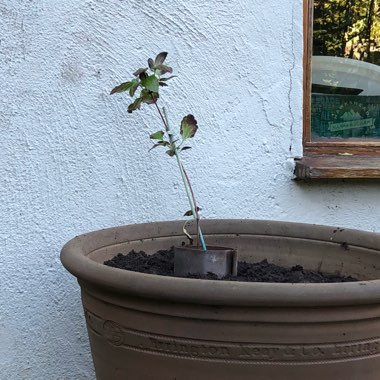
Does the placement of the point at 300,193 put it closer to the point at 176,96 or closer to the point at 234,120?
the point at 234,120

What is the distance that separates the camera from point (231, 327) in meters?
1.03

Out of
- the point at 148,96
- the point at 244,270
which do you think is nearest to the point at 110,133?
the point at 148,96

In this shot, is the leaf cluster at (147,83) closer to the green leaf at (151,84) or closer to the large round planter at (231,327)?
the green leaf at (151,84)

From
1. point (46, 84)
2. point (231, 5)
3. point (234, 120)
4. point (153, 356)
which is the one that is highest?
point (231, 5)

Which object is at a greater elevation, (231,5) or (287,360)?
(231,5)

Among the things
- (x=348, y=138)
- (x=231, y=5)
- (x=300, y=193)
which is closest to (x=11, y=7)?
(x=231, y=5)

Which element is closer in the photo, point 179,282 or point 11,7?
point 179,282

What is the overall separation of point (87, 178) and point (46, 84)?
27cm

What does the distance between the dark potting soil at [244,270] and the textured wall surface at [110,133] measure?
0.28 m

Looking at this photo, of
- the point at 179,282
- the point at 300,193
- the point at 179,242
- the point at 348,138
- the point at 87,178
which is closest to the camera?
the point at 179,282

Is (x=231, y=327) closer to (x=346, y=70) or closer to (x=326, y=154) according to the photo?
(x=326, y=154)

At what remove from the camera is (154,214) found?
1.70 metres

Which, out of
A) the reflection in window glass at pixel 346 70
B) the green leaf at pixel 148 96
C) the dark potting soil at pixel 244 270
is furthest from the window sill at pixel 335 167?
the green leaf at pixel 148 96

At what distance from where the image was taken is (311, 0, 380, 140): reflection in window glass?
193 centimetres
